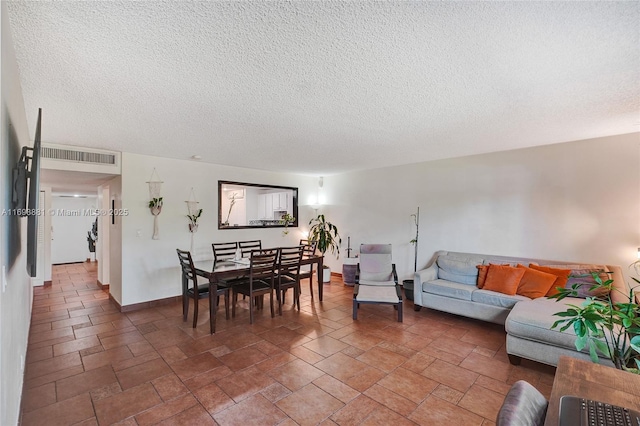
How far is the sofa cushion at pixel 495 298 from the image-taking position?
11.4ft

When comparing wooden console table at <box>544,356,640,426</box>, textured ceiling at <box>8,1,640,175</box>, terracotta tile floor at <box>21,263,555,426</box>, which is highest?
textured ceiling at <box>8,1,640,175</box>

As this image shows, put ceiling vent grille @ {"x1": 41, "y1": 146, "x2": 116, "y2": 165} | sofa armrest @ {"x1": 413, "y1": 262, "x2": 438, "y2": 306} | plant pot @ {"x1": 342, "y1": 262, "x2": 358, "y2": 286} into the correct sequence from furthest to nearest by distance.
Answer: plant pot @ {"x1": 342, "y1": 262, "x2": 358, "y2": 286} < sofa armrest @ {"x1": 413, "y1": 262, "x2": 438, "y2": 306} < ceiling vent grille @ {"x1": 41, "y1": 146, "x2": 116, "y2": 165}

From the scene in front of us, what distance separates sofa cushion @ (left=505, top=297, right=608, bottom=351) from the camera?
2586 millimetres

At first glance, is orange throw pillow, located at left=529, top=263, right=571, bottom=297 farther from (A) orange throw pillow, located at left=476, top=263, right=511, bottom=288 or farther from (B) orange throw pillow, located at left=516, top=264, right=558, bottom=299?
(A) orange throw pillow, located at left=476, top=263, right=511, bottom=288

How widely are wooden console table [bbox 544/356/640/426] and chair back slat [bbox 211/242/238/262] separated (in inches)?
169

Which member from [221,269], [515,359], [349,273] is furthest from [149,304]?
[515,359]

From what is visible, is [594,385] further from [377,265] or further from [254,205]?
[254,205]

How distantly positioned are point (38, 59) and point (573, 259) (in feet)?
18.2

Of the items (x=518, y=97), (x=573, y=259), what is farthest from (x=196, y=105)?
(x=573, y=259)

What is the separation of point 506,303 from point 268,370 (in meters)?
2.81

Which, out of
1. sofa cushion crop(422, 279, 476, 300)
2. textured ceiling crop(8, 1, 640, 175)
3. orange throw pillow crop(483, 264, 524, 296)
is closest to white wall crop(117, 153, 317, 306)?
textured ceiling crop(8, 1, 640, 175)

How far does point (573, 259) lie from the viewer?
378 centimetres

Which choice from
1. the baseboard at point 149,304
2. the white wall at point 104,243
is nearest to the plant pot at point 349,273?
the baseboard at point 149,304

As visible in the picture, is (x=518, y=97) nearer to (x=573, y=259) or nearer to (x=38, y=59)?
(x=573, y=259)
